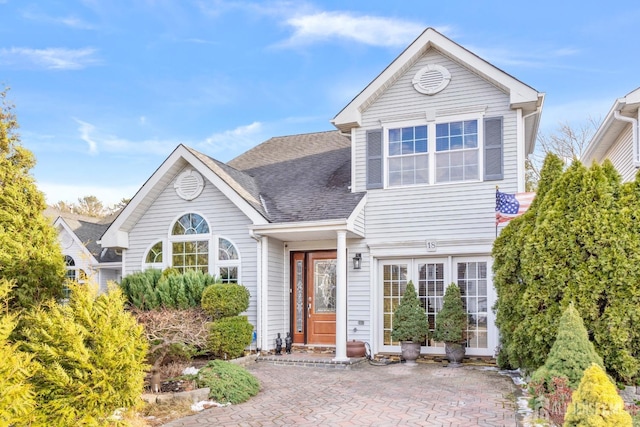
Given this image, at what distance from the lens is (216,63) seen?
14.2 meters

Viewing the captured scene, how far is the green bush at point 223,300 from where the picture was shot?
10.3 metres

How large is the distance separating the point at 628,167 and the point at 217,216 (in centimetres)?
1029

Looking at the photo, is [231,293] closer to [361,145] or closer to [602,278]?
[361,145]

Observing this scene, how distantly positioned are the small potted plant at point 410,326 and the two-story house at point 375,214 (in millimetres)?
554

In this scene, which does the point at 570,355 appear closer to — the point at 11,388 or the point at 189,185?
the point at 11,388

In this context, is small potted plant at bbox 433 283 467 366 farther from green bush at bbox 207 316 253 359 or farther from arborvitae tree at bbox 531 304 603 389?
green bush at bbox 207 316 253 359

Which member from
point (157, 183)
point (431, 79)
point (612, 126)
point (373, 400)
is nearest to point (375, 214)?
point (431, 79)

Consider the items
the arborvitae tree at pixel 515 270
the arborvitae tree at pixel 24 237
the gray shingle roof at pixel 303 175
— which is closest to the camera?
the arborvitae tree at pixel 24 237

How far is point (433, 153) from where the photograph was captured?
11023 mm

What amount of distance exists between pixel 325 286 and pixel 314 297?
39cm

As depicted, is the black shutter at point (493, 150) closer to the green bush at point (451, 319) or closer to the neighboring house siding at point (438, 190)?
the neighboring house siding at point (438, 190)

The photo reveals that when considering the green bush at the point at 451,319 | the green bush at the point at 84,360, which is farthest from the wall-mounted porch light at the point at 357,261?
the green bush at the point at 84,360

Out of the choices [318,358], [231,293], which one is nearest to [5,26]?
[231,293]

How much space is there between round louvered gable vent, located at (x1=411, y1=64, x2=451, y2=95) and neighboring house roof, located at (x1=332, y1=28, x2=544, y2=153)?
0.32 meters
